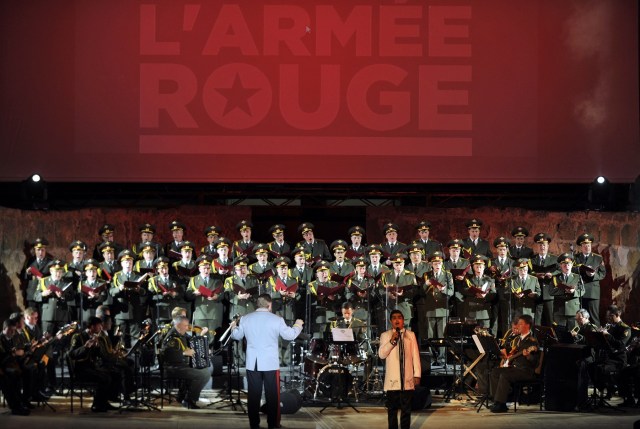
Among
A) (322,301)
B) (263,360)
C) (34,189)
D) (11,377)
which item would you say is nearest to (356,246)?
(322,301)

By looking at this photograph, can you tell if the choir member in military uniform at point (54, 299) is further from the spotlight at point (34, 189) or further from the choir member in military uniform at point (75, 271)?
the spotlight at point (34, 189)

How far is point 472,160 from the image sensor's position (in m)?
16.3

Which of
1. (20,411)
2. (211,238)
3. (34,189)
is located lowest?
(20,411)

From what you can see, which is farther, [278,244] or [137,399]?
[278,244]

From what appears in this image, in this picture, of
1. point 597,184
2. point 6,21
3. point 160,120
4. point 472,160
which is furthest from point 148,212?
point 597,184

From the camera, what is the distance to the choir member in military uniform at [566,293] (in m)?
15.3

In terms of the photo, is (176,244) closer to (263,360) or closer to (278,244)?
(278,244)

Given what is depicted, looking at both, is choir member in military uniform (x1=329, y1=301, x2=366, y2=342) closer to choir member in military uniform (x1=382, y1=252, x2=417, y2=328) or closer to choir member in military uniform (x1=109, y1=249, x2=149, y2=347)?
choir member in military uniform (x1=382, y1=252, x2=417, y2=328)

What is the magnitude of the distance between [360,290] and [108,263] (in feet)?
13.2

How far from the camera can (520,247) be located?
53.6 feet

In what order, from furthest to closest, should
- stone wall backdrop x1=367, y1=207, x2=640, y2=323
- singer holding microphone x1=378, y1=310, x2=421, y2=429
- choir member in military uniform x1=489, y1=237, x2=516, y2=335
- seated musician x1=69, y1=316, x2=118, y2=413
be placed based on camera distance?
1. stone wall backdrop x1=367, y1=207, x2=640, y2=323
2. choir member in military uniform x1=489, y1=237, x2=516, y2=335
3. seated musician x1=69, y1=316, x2=118, y2=413
4. singer holding microphone x1=378, y1=310, x2=421, y2=429

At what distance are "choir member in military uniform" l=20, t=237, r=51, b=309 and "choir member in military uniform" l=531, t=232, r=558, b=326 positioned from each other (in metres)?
7.74

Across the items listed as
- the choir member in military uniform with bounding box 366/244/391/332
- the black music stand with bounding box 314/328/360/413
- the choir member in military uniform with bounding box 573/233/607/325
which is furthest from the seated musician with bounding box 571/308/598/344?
the black music stand with bounding box 314/328/360/413

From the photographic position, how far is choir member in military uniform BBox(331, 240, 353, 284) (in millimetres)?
15078
